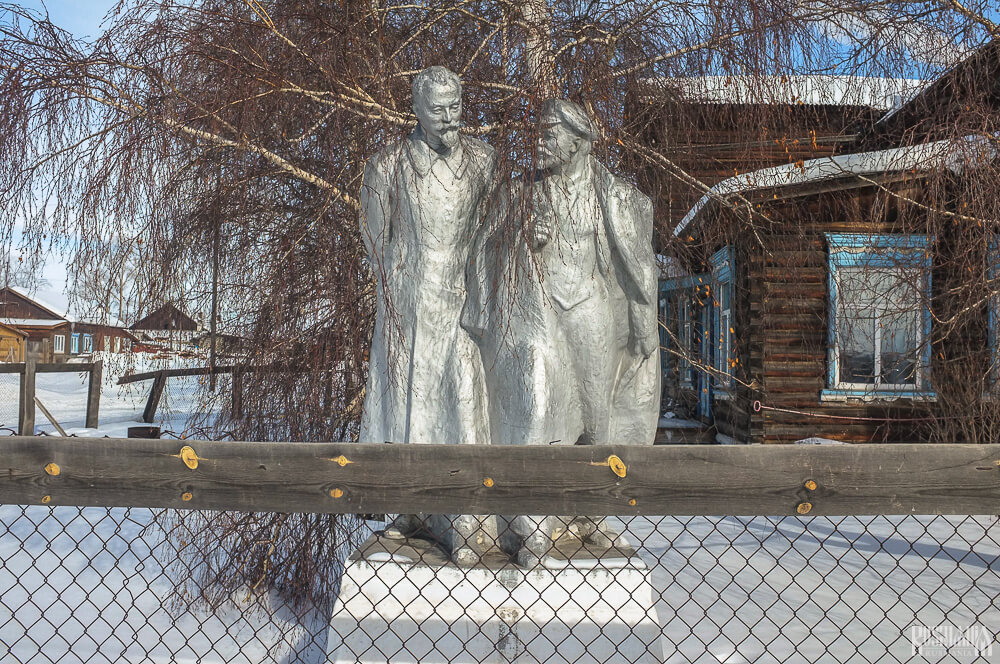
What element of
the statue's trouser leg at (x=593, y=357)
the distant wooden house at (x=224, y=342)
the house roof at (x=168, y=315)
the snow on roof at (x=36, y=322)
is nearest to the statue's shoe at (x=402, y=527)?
the statue's trouser leg at (x=593, y=357)

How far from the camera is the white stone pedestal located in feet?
9.31

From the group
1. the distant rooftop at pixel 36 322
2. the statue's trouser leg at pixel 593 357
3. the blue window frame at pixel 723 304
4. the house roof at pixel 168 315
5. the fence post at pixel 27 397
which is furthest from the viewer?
the distant rooftop at pixel 36 322

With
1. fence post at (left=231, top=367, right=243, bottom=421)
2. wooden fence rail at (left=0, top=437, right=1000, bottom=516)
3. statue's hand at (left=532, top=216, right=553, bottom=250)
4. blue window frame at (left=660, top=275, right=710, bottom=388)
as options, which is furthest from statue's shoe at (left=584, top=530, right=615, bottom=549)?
fence post at (left=231, top=367, right=243, bottom=421)

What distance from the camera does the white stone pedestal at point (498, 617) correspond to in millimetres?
2838

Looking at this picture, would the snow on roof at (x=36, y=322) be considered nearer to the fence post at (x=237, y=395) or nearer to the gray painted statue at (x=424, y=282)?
the fence post at (x=237, y=395)

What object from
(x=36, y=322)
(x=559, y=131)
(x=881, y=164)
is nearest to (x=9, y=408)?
(x=559, y=131)

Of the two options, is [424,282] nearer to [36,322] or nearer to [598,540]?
[598,540]

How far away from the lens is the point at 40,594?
4.95 meters

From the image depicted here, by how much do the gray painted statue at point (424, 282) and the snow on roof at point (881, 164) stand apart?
2312 mm

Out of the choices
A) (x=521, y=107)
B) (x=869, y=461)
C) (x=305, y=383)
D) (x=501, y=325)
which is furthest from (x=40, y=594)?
(x=869, y=461)

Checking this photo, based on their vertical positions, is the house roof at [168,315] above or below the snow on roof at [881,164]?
below

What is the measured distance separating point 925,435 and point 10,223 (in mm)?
9135

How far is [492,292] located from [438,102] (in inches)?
33.6

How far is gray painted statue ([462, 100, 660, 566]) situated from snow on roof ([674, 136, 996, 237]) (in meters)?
1.94
